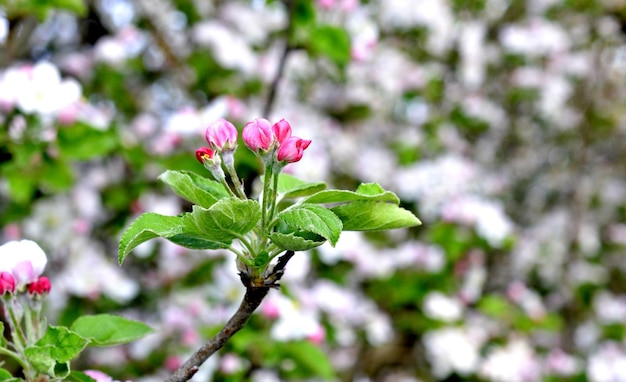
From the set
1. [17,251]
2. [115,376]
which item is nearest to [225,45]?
[115,376]

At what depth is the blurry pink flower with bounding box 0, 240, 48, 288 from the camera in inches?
30.1

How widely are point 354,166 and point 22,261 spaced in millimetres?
2365

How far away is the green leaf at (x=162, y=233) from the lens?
653mm

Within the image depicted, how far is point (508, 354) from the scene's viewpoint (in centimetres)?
252

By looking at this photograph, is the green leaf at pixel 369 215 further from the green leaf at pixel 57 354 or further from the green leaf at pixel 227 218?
the green leaf at pixel 57 354

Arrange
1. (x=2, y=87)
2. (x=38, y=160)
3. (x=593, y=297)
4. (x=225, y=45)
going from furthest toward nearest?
(x=593, y=297) < (x=225, y=45) < (x=38, y=160) < (x=2, y=87)

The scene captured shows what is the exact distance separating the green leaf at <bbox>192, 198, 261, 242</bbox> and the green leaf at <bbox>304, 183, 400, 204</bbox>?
68 mm

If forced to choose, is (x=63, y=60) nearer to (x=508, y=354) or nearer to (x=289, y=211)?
(x=508, y=354)

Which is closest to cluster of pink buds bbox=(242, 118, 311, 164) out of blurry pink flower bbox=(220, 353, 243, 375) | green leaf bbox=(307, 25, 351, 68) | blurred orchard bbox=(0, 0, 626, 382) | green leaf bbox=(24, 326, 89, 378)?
green leaf bbox=(24, 326, 89, 378)

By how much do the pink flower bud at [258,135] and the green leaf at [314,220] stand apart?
7 centimetres

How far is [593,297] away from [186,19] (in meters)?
2.23

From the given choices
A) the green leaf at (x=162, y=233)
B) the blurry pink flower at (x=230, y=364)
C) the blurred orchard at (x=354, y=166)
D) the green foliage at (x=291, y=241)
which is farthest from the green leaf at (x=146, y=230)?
the blurry pink flower at (x=230, y=364)

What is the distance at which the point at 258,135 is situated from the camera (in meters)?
0.69

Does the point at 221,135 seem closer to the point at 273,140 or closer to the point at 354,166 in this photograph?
the point at 273,140
